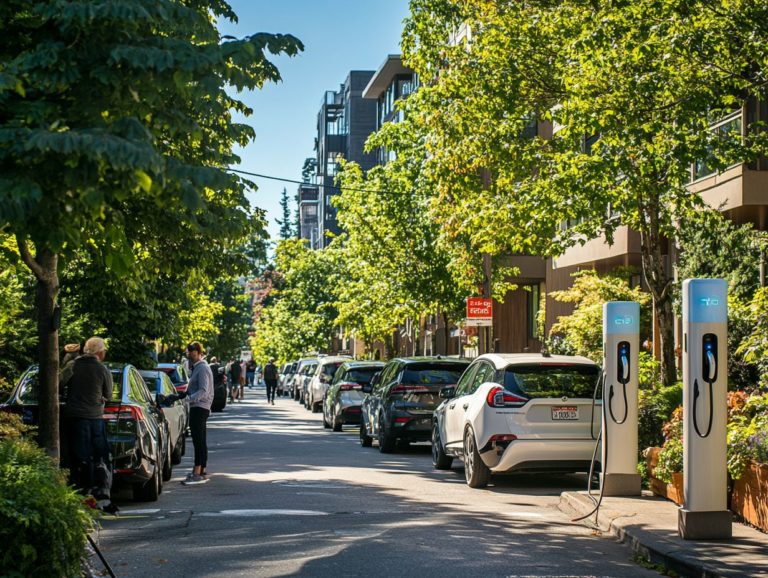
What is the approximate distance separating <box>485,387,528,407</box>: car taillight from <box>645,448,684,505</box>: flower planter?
1745 millimetres

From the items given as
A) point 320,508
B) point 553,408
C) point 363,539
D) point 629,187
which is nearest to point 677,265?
point 629,187

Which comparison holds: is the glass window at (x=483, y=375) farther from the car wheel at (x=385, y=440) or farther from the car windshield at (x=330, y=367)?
the car windshield at (x=330, y=367)

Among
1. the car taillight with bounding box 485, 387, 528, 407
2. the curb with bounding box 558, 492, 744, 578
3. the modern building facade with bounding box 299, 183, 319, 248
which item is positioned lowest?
the curb with bounding box 558, 492, 744, 578

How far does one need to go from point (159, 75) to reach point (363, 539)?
4.78m

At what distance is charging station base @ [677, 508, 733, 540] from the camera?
33.8ft

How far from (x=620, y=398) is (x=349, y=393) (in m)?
17.8

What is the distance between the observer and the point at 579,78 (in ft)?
54.4

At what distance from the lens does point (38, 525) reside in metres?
7.46

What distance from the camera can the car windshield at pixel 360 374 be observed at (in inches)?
1235

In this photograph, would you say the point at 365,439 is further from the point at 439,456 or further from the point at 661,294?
the point at 661,294

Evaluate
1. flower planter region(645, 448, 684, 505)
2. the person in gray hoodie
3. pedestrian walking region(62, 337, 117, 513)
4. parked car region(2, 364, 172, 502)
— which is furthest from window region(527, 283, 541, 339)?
pedestrian walking region(62, 337, 117, 513)

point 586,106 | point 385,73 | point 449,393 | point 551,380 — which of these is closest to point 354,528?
point 551,380

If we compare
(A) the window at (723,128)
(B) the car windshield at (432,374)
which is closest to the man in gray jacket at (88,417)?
(B) the car windshield at (432,374)

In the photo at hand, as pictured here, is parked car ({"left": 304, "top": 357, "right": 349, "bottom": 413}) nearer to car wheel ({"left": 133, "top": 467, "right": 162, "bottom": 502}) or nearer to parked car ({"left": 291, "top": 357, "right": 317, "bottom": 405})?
parked car ({"left": 291, "top": 357, "right": 317, "bottom": 405})
